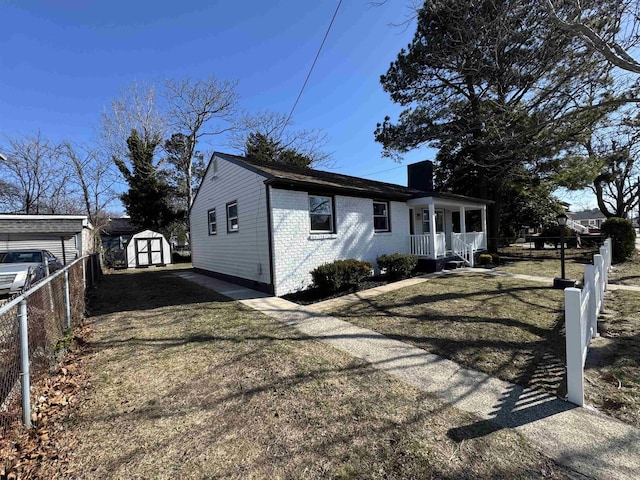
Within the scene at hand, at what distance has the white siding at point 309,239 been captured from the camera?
822 cm

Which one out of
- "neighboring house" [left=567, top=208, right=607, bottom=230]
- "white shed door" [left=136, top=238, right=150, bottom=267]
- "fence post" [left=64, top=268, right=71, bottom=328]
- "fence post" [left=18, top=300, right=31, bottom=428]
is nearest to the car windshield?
"fence post" [left=64, top=268, right=71, bottom=328]

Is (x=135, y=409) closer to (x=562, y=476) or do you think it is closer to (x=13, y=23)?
(x=562, y=476)

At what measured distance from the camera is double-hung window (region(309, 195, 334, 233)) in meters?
9.16

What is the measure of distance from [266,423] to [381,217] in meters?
9.51

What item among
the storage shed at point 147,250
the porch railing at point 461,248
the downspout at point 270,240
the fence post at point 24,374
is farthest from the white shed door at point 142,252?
the fence post at point 24,374

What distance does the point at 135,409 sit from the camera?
2.83 m

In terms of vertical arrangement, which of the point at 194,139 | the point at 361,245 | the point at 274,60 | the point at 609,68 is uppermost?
the point at 194,139

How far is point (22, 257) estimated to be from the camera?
977 centimetres

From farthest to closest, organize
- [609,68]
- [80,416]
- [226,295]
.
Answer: [226,295] → [609,68] → [80,416]

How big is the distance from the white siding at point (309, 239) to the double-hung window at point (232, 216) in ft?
9.23

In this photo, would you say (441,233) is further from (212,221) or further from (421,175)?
(212,221)

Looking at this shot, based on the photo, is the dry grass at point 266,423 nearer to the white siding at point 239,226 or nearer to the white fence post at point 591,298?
the white fence post at point 591,298

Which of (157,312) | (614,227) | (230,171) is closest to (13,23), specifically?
(230,171)

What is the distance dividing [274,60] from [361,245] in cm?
785
